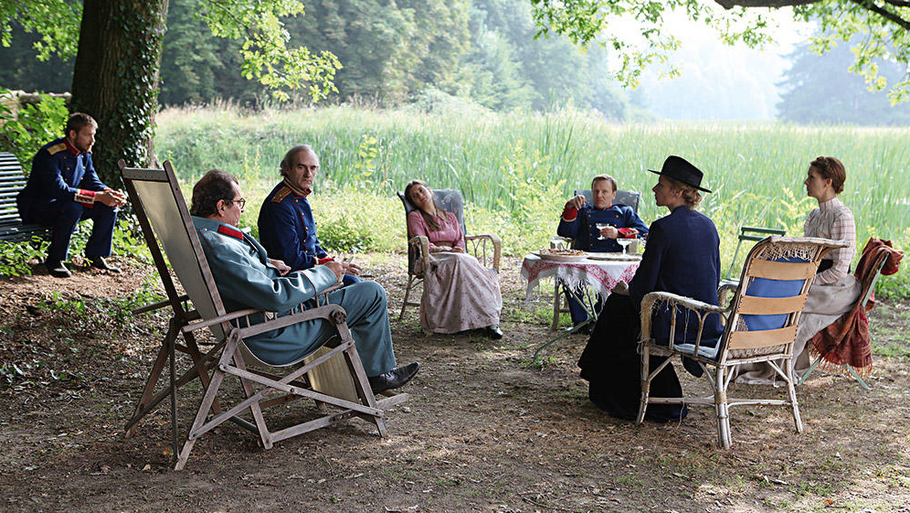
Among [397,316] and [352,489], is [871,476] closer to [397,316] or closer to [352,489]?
[352,489]

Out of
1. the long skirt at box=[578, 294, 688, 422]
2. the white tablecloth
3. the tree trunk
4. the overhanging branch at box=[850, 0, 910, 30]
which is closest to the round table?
the white tablecloth

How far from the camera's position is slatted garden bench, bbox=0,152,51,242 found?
542 centimetres

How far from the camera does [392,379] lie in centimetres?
355

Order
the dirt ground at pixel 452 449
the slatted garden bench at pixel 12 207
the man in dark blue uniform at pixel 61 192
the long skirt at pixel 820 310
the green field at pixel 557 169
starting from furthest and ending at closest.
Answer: the green field at pixel 557 169
the man in dark blue uniform at pixel 61 192
the slatted garden bench at pixel 12 207
the long skirt at pixel 820 310
the dirt ground at pixel 452 449

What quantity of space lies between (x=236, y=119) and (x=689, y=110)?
65.4 m

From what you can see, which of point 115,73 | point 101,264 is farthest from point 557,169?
point 101,264

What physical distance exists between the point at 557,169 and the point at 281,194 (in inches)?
267

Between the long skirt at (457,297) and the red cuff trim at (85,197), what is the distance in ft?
8.47

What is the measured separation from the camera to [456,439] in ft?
10.9

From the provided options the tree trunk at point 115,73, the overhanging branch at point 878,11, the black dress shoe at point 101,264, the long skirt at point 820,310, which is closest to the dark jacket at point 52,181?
the black dress shoe at point 101,264

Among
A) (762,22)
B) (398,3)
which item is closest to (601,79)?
(398,3)

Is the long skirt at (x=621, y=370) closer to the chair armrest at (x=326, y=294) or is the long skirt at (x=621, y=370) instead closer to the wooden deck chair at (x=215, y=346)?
the wooden deck chair at (x=215, y=346)

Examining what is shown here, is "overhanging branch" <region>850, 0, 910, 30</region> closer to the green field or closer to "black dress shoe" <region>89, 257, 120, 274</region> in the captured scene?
the green field

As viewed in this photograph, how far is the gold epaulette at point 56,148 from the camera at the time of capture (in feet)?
18.2
